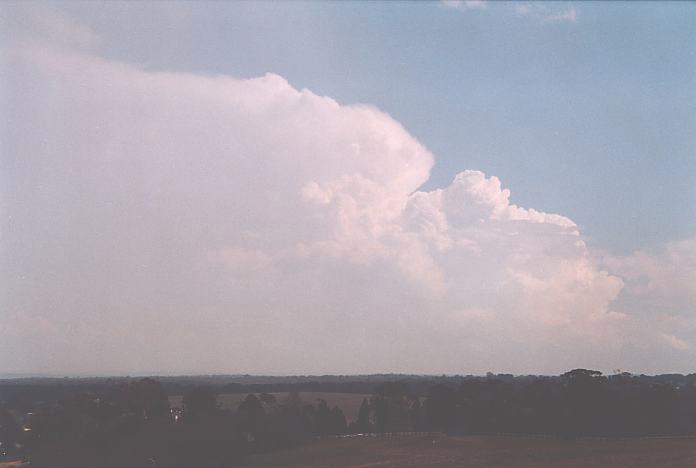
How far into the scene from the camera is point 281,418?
244 feet

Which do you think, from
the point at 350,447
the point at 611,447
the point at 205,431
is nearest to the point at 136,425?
the point at 205,431

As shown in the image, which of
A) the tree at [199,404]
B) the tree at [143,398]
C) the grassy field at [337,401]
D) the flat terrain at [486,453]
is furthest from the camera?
the grassy field at [337,401]

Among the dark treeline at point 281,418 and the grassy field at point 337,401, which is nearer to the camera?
the dark treeline at point 281,418

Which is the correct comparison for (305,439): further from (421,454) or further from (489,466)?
(489,466)

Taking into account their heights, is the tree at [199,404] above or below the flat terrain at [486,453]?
above

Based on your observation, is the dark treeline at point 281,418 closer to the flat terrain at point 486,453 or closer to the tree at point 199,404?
the tree at point 199,404

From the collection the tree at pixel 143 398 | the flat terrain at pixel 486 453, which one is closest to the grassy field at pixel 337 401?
the tree at pixel 143 398

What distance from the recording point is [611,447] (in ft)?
178

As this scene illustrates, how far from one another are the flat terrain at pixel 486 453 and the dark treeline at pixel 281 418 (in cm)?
513

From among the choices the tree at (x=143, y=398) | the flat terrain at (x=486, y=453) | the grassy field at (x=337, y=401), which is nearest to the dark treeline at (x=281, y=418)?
the tree at (x=143, y=398)

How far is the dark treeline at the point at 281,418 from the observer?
58312 millimetres

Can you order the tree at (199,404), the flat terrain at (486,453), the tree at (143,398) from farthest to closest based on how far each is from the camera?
the tree at (199,404)
the tree at (143,398)
the flat terrain at (486,453)

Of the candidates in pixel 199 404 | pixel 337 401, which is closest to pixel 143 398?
pixel 199 404

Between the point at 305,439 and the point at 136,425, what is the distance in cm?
1974
